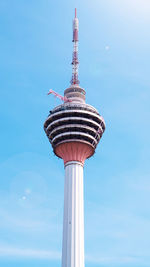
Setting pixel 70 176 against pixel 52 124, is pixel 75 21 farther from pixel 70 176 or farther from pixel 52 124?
pixel 70 176

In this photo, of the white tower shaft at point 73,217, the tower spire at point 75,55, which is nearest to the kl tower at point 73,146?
the white tower shaft at point 73,217

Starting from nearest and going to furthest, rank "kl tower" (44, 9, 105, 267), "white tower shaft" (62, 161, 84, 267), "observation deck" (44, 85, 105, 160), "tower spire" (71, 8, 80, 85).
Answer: "white tower shaft" (62, 161, 84, 267) < "kl tower" (44, 9, 105, 267) < "observation deck" (44, 85, 105, 160) < "tower spire" (71, 8, 80, 85)

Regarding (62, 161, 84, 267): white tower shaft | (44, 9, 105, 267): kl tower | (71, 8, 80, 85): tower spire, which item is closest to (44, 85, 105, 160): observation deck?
(44, 9, 105, 267): kl tower

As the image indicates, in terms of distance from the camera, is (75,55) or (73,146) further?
(75,55)

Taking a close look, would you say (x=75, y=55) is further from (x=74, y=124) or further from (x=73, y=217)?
(x=73, y=217)

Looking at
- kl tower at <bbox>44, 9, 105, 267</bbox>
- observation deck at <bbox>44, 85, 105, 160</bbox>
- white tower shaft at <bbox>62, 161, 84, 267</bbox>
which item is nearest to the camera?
white tower shaft at <bbox>62, 161, 84, 267</bbox>

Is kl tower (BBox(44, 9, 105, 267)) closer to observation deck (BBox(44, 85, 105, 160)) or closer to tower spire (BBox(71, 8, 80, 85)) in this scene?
observation deck (BBox(44, 85, 105, 160))

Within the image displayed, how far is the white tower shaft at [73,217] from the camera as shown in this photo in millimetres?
66750

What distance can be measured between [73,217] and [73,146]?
51.8 ft

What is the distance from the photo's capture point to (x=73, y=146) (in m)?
76.2

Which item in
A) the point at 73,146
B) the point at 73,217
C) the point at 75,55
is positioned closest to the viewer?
the point at 73,217

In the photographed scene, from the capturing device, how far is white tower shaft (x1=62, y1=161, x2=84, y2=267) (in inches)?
2628

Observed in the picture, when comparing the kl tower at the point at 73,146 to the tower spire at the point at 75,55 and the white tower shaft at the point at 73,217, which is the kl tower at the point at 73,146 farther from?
the tower spire at the point at 75,55

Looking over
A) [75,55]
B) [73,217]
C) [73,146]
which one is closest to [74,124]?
[73,146]
